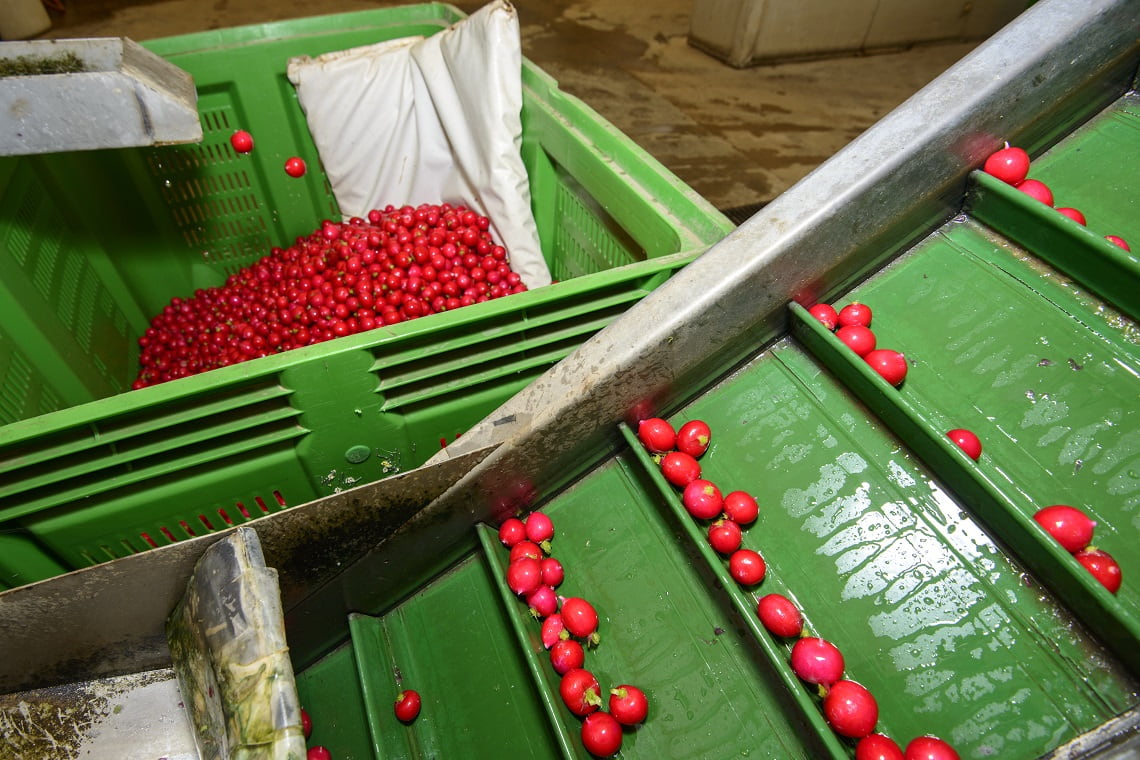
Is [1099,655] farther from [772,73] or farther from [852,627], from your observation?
[772,73]

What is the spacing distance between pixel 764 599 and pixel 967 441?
584 millimetres

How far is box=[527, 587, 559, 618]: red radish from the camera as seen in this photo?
1654 mm

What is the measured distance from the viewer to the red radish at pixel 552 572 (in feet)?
5.57

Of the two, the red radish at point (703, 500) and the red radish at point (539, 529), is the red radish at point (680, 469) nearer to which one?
the red radish at point (703, 500)

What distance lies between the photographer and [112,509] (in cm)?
162

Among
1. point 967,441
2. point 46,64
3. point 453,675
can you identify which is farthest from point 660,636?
point 46,64

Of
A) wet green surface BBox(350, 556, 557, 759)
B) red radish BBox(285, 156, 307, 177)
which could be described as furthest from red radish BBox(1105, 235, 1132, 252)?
red radish BBox(285, 156, 307, 177)

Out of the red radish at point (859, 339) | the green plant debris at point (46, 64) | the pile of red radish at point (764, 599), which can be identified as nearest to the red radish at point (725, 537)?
the pile of red radish at point (764, 599)

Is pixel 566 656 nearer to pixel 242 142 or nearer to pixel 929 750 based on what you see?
pixel 929 750

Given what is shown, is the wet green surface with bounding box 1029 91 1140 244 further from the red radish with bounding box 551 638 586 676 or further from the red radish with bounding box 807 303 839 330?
the red radish with bounding box 551 638 586 676

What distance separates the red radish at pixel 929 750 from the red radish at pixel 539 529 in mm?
982

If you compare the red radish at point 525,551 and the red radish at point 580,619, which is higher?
the red radish at point 525,551

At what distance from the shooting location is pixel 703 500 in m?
1.54

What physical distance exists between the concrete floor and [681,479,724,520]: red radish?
142 inches
